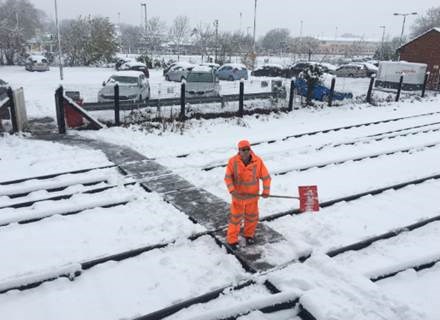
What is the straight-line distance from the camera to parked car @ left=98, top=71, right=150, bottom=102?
649 inches

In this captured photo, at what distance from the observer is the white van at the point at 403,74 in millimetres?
29500

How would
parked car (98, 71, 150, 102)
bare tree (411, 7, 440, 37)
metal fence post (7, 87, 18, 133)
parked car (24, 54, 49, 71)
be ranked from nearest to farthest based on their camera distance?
metal fence post (7, 87, 18, 133) < parked car (98, 71, 150, 102) < parked car (24, 54, 49, 71) < bare tree (411, 7, 440, 37)

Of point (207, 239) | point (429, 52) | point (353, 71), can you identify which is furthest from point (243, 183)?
Answer: point (353, 71)

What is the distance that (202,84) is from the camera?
1919 centimetres

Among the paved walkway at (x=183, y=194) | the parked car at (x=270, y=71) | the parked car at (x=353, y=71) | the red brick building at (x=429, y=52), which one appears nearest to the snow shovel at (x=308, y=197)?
the paved walkway at (x=183, y=194)

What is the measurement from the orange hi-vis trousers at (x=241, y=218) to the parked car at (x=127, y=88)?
37.1ft

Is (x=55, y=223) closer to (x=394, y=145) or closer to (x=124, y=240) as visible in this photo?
(x=124, y=240)

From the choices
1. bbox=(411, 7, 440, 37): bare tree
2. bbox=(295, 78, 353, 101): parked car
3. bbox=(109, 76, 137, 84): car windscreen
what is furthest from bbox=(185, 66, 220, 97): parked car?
bbox=(411, 7, 440, 37): bare tree

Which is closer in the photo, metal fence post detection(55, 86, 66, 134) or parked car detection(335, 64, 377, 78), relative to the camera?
metal fence post detection(55, 86, 66, 134)

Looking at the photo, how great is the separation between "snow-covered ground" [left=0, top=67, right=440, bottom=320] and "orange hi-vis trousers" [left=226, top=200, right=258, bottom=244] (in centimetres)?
34

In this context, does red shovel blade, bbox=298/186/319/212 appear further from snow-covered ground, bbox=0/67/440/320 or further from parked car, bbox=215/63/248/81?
parked car, bbox=215/63/248/81

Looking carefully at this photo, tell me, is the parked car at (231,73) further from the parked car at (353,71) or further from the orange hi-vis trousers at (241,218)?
the orange hi-vis trousers at (241,218)

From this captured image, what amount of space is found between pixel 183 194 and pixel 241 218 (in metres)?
2.40

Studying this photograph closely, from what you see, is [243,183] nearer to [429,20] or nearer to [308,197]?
[308,197]
